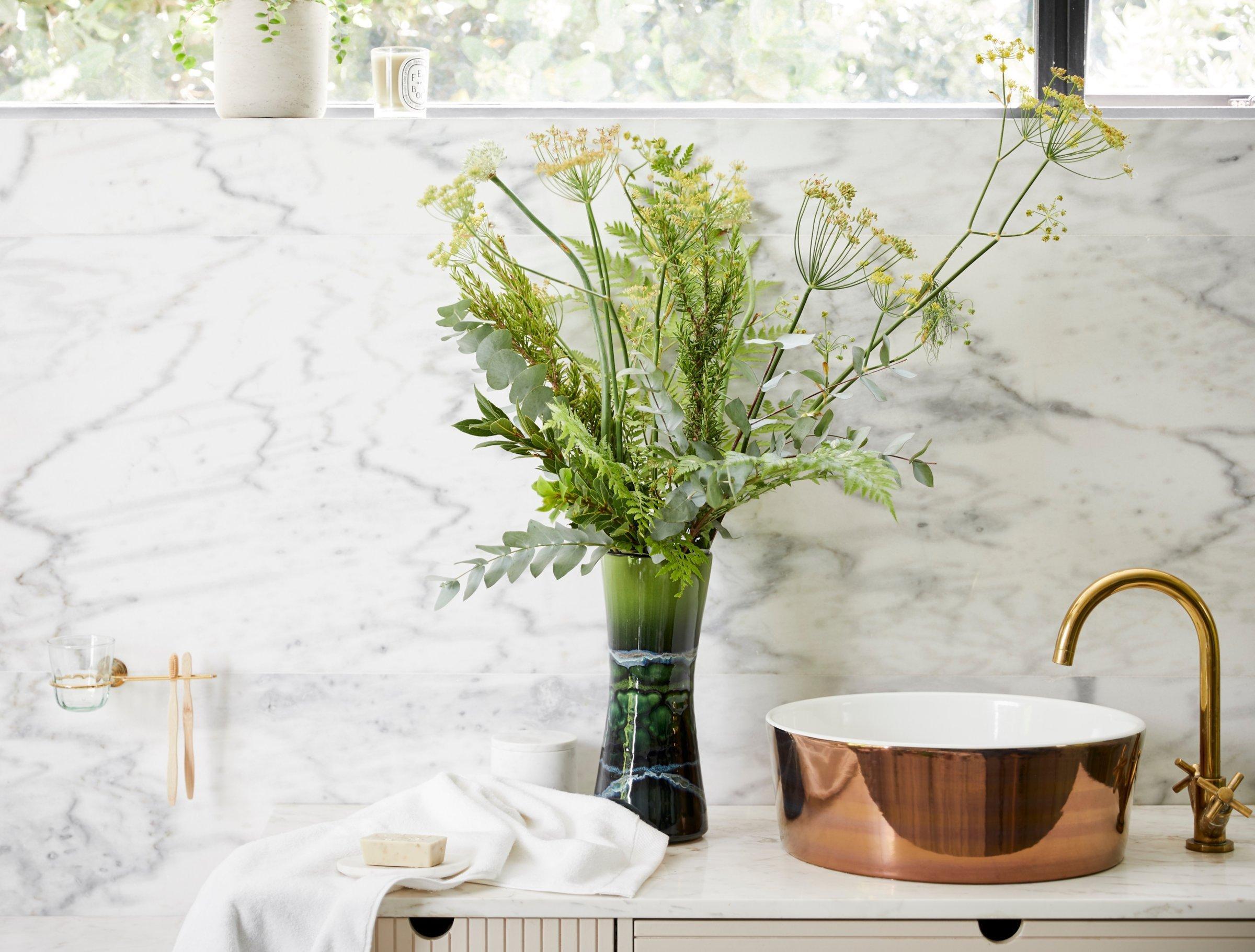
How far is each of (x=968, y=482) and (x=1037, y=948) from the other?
55 cm

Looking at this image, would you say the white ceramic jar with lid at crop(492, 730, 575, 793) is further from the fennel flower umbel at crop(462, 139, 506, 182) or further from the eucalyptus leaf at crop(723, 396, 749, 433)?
the fennel flower umbel at crop(462, 139, 506, 182)

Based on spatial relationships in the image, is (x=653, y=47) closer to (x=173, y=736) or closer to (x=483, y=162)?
(x=483, y=162)

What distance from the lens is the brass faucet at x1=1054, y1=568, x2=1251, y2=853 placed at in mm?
1129

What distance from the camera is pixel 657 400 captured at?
3.52 feet

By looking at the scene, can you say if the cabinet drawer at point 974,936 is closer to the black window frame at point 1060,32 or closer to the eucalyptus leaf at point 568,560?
the eucalyptus leaf at point 568,560

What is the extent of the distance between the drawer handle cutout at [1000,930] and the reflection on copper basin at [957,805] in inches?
1.5

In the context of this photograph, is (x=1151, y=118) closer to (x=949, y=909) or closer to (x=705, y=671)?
(x=705, y=671)

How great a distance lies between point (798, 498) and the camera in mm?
1349

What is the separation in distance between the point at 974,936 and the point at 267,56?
4.05 ft

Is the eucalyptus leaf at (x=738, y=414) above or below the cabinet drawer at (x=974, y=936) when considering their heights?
above

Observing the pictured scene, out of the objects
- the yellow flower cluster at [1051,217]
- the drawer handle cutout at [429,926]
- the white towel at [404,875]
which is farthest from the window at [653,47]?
the drawer handle cutout at [429,926]

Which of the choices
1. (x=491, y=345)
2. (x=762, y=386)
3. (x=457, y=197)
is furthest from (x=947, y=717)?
(x=457, y=197)

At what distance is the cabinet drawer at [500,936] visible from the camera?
3.30ft

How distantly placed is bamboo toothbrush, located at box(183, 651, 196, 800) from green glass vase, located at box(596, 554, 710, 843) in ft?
1.66
